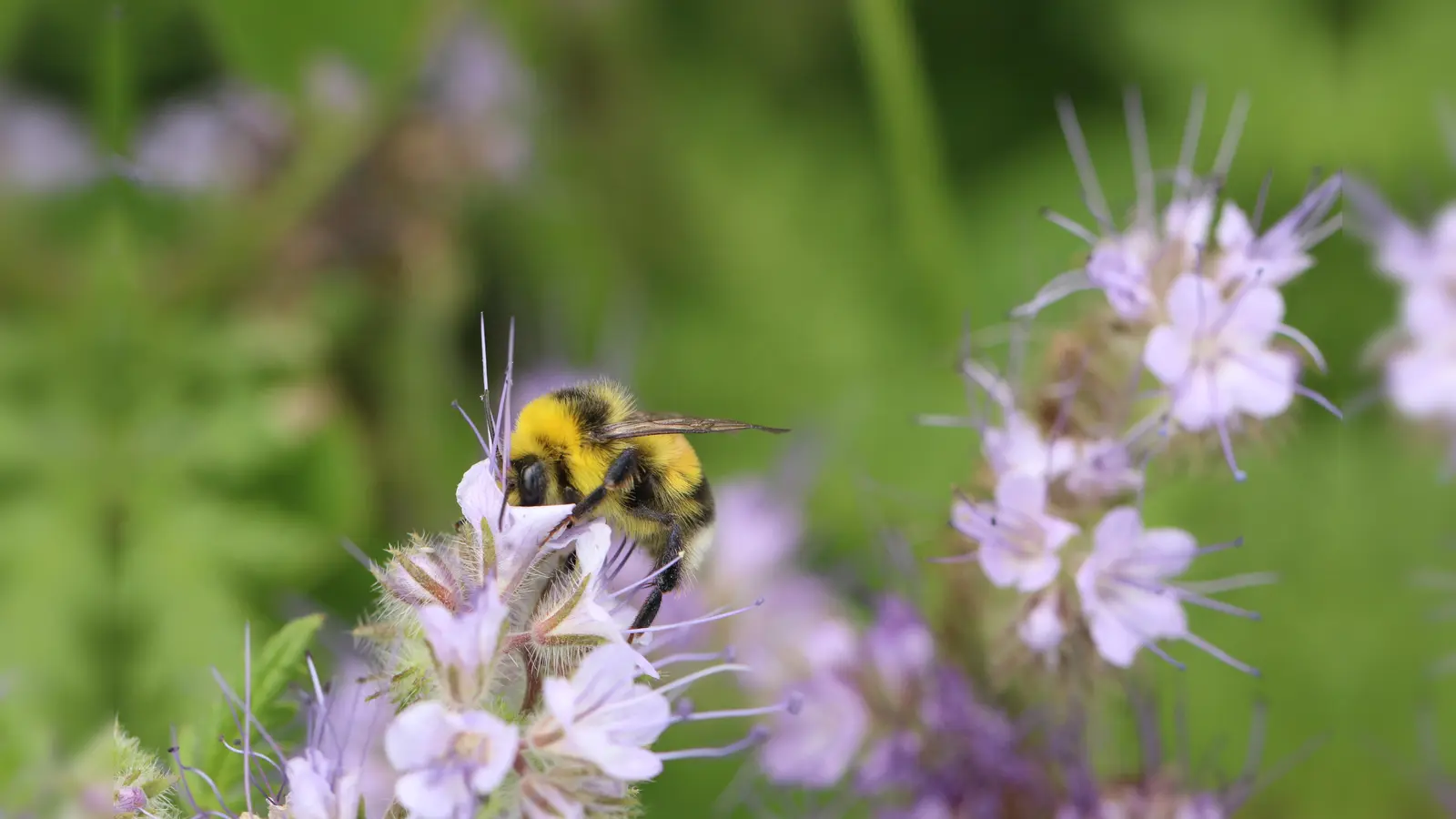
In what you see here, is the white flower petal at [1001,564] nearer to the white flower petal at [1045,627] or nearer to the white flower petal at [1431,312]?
the white flower petal at [1045,627]

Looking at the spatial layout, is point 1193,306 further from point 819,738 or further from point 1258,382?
point 819,738

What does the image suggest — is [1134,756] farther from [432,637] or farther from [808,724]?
[432,637]

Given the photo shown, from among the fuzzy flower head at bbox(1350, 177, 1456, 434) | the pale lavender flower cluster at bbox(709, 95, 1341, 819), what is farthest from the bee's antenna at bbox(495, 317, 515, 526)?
the fuzzy flower head at bbox(1350, 177, 1456, 434)

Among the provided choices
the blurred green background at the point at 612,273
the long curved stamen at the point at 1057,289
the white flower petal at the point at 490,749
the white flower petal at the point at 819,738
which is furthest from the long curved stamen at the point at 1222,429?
the white flower petal at the point at 490,749

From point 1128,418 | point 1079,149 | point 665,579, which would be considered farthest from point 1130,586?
point 1079,149

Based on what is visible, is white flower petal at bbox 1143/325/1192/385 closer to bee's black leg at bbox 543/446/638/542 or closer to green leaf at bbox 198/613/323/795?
bee's black leg at bbox 543/446/638/542

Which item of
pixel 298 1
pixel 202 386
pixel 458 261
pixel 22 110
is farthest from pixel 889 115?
pixel 22 110
